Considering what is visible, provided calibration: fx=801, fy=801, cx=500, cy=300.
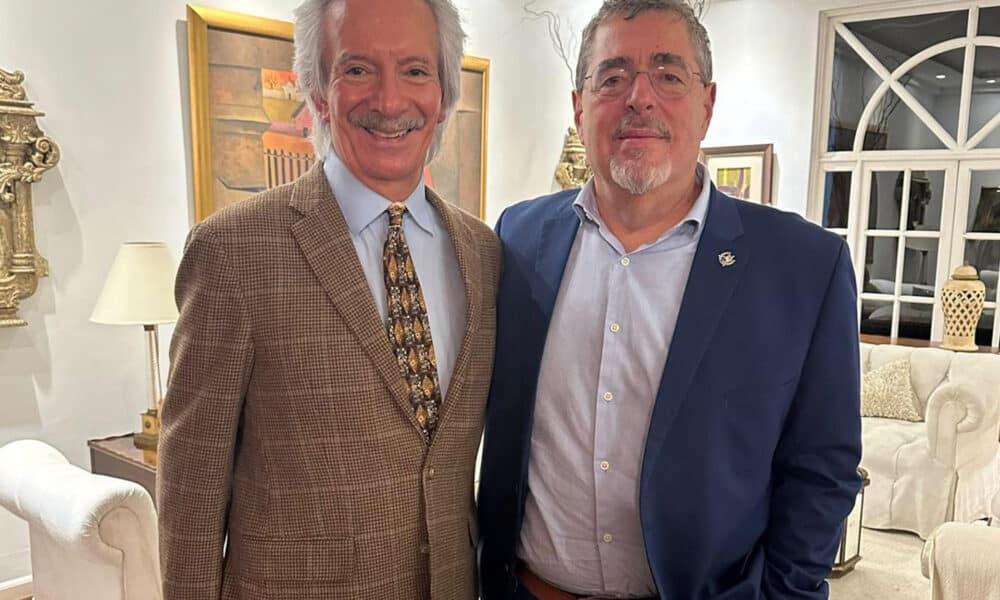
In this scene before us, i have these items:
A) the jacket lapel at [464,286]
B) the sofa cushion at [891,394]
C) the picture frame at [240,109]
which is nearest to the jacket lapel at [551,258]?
the jacket lapel at [464,286]

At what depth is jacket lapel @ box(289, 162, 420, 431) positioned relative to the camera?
124 centimetres

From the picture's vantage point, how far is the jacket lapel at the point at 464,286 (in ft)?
4.35

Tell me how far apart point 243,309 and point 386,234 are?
28 centimetres

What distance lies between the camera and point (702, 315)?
51.8 inches

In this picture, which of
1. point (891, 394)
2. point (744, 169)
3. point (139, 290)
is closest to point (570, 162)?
point (744, 169)

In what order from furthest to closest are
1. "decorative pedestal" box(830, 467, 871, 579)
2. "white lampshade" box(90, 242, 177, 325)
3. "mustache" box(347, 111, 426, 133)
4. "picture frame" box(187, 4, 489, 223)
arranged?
"decorative pedestal" box(830, 467, 871, 579), "picture frame" box(187, 4, 489, 223), "white lampshade" box(90, 242, 177, 325), "mustache" box(347, 111, 426, 133)

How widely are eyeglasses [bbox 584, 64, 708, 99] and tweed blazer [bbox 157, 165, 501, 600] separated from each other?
1.78 feet

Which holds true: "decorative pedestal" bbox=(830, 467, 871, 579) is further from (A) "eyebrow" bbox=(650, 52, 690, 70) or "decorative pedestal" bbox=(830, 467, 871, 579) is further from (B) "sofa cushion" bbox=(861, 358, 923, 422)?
(A) "eyebrow" bbox=(650, 52, 690, 70)

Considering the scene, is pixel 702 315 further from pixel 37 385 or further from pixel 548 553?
pixel 37 385

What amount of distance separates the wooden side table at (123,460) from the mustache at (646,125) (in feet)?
6.69

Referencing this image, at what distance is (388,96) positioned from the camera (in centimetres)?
132

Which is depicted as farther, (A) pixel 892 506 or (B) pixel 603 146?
(A) pixel 892 506

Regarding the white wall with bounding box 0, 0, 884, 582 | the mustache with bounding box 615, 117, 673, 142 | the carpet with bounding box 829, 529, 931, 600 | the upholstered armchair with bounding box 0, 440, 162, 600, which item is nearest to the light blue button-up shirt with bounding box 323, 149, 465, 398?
the mustache with bounding box 615, 117, 673, 142

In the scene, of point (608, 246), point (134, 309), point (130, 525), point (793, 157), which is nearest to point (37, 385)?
point (134, 309)
